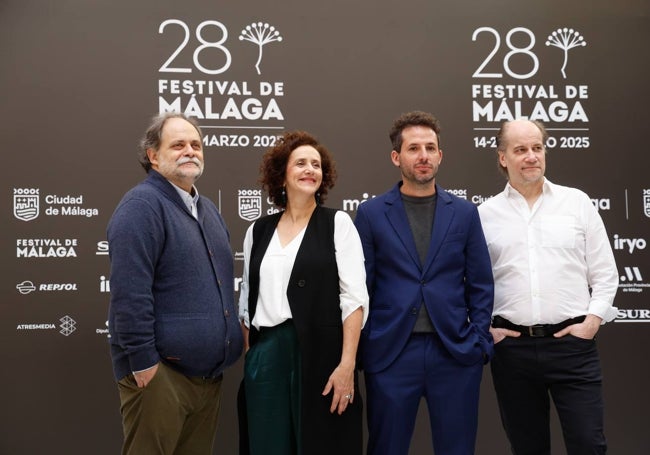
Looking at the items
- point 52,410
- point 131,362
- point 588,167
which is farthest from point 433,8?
point 52,410

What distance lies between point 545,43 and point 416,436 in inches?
105

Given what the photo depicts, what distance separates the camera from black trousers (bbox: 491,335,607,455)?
271cm

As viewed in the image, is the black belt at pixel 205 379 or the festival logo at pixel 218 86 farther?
the festival logo at pixel 218 86

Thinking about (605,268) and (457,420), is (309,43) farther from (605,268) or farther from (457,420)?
(457,420)

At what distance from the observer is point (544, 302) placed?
9.02 ft

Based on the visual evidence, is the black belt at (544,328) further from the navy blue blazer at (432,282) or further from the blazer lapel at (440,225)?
the blazer lapel at (440,225)

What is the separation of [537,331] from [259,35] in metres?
2.41

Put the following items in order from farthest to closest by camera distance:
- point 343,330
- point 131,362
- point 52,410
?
point 52,410 < point 343,330 < point 131,362

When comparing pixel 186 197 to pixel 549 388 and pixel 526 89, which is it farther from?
pixel 526 89

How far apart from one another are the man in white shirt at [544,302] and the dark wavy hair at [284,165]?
83 cm

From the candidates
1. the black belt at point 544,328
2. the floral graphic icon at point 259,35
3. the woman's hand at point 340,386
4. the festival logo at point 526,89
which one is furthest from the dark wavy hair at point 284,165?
the festival logo at point 526,89

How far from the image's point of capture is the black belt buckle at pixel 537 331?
274cm

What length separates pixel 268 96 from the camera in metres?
3.84

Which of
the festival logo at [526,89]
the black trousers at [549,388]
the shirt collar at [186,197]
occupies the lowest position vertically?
the black trousers at [549,388]
